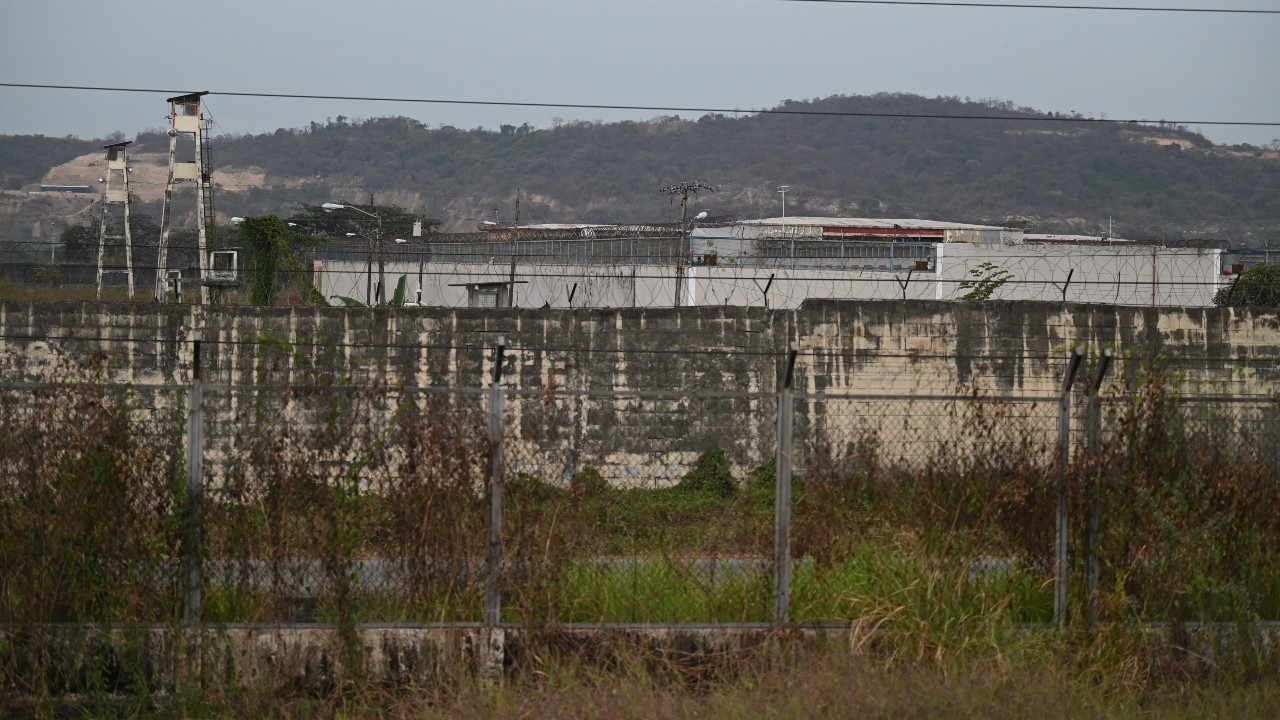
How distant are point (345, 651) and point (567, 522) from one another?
1.49 m

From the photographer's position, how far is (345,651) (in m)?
6.40

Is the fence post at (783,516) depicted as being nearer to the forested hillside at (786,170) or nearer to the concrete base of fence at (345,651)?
the concrete base of fence at (345,651)

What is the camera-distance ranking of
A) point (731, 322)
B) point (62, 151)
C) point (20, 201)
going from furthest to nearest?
point (62, 151), point (20, 201), point (731, 322)

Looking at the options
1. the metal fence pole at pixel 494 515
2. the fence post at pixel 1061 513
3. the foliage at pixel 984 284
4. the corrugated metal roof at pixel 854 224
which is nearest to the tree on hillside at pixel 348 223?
the corrugated metal roof at pixel 854 224

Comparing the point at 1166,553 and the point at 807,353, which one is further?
the point at 807,353

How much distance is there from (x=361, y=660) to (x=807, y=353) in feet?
25.3

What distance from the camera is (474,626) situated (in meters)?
6.54

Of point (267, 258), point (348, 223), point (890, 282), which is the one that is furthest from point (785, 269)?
point (348, 223)

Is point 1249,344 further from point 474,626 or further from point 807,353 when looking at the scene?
point 474,626

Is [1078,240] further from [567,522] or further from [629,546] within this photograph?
[567,522]

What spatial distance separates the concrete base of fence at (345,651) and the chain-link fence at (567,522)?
139 millimetres

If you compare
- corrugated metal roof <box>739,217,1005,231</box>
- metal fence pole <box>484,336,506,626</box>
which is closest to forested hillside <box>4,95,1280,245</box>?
corrugated metal roof <box>739,217,1005,231</box>

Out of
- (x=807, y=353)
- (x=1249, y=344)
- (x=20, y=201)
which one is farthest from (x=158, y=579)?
(x=20, y=201)

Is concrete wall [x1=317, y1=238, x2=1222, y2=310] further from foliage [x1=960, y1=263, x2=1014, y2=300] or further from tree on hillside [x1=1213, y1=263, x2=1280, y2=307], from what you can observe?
foliage [x1=960, y1=263, x2=1014, y2=300]
